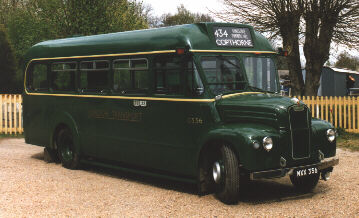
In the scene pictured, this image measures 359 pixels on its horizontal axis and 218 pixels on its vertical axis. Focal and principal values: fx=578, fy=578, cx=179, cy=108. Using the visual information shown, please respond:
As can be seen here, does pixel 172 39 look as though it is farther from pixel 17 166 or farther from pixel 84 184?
pixel 17 166

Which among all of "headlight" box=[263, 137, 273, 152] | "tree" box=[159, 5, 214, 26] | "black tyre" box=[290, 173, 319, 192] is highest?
"tree" box=[159, 5, 214, 26]

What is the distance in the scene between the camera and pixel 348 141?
17.2 m

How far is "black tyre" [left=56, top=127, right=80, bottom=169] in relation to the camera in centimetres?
1220

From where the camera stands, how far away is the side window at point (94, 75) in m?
11.2

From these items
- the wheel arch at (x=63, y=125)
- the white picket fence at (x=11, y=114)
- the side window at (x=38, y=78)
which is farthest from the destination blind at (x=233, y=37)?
the white picket fence at (x=11, y=114)

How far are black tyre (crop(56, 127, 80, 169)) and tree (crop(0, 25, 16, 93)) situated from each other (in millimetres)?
26060

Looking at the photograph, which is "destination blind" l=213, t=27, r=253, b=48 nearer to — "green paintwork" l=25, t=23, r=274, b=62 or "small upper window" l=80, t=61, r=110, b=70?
"green paintwork" l=25, t=23, r=274, b=62

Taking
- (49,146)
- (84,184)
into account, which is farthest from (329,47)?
(84,184)

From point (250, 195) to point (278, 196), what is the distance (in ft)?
1.45

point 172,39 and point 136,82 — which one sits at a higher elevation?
point 172,39

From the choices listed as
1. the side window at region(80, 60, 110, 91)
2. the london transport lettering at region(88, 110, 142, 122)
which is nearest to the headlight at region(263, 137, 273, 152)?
the london transport lettering at region(88, 110, 142, 122)

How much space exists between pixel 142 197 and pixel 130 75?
2.48 meters

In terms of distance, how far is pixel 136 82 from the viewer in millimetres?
10234

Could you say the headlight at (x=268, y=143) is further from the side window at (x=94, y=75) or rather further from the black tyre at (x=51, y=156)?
the black tyre at (x=51, y=156)
